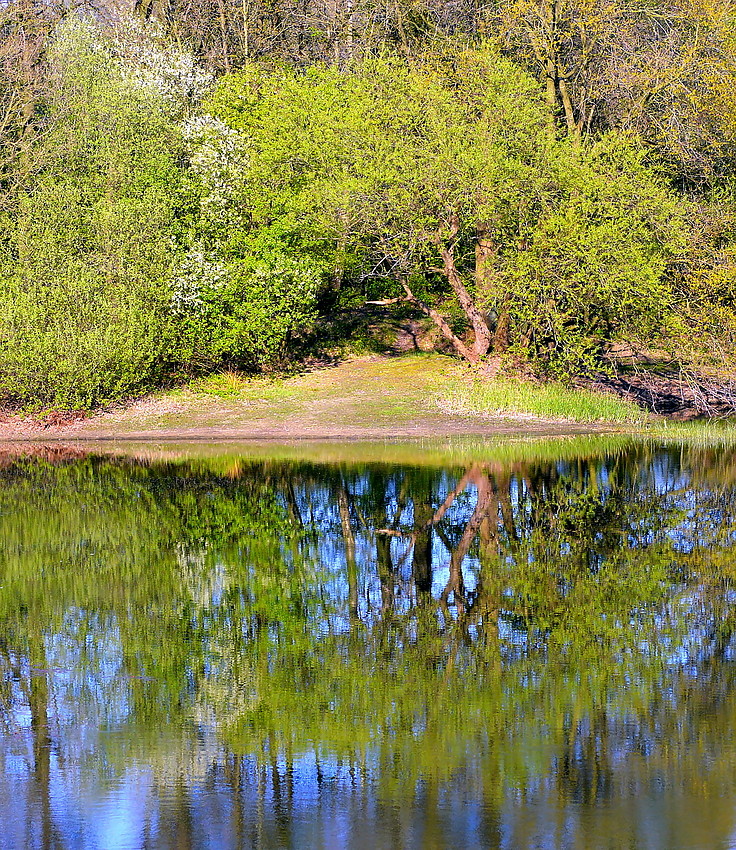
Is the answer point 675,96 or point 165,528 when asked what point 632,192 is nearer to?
point 675,96

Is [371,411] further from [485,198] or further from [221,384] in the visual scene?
[485,198]

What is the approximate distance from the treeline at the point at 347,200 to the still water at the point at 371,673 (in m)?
14.3

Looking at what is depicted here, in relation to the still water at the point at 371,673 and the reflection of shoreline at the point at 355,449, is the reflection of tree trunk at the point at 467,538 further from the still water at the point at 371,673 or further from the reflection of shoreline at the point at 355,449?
A: the reflection of shoreline at the point at 355,449

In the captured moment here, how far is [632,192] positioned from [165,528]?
19647 millimetres

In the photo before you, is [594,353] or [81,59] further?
[81,59]

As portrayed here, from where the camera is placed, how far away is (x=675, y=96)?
36.8m

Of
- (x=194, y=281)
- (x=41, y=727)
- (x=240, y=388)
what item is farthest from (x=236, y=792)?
(x=194, y=281)

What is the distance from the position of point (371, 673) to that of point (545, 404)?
73.1 ft

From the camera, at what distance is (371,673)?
348 inches

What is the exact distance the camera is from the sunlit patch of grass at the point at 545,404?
99.0ft

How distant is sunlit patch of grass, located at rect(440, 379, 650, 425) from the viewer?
30.2 meters

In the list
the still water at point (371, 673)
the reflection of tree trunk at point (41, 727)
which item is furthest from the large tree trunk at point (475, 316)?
the reflection of tree trunk at point (41, 727)

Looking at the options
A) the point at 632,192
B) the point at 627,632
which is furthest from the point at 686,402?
the point at 627,632

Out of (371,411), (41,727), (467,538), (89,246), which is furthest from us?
(89,246)
